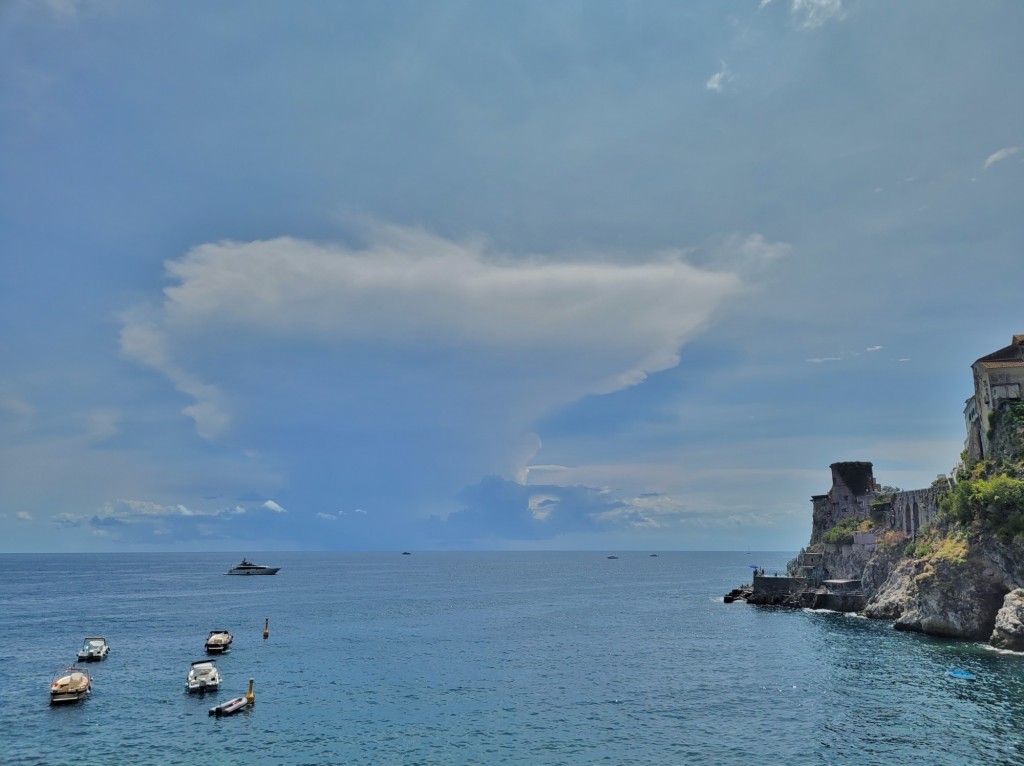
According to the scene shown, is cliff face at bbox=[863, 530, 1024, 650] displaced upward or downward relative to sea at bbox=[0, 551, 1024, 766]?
upward

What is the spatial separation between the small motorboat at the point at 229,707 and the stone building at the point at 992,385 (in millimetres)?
98089

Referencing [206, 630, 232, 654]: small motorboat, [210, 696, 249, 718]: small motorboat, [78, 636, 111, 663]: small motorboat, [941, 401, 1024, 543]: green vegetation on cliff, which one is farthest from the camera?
[206, 630, 232, 654]: small motorboat

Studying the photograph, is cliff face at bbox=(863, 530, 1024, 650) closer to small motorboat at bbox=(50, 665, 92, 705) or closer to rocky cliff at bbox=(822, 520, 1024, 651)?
Answer: rocky cliff at bbox=(822, 520, 1024, 651)

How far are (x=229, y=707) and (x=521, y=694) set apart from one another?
2383cm

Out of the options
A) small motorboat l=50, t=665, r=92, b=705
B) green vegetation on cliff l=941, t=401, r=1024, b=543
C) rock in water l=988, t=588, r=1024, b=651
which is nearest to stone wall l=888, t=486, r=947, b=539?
green vegetation on cliff l=941, t=401, r=1024, b=543

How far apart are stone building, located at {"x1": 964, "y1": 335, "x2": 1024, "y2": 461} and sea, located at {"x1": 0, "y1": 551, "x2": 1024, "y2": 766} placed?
33.1 metres

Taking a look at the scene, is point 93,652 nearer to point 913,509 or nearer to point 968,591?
point 968,591

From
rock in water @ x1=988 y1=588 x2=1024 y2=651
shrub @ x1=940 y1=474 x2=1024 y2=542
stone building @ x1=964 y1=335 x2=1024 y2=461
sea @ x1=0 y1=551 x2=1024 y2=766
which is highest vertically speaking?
stone building @ x1=964 y1=335 x2=1024 y2=461

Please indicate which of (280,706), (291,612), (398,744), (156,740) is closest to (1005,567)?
(398,744)

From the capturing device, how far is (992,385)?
99062mm

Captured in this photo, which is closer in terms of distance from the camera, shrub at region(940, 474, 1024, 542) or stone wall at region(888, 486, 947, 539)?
shrub at region(940, 474, 1024, 542)

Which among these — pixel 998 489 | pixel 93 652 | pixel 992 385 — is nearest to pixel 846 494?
pixel 992 385

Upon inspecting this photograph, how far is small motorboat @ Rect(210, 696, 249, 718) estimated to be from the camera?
51.9m

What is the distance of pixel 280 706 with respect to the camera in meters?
54.9
